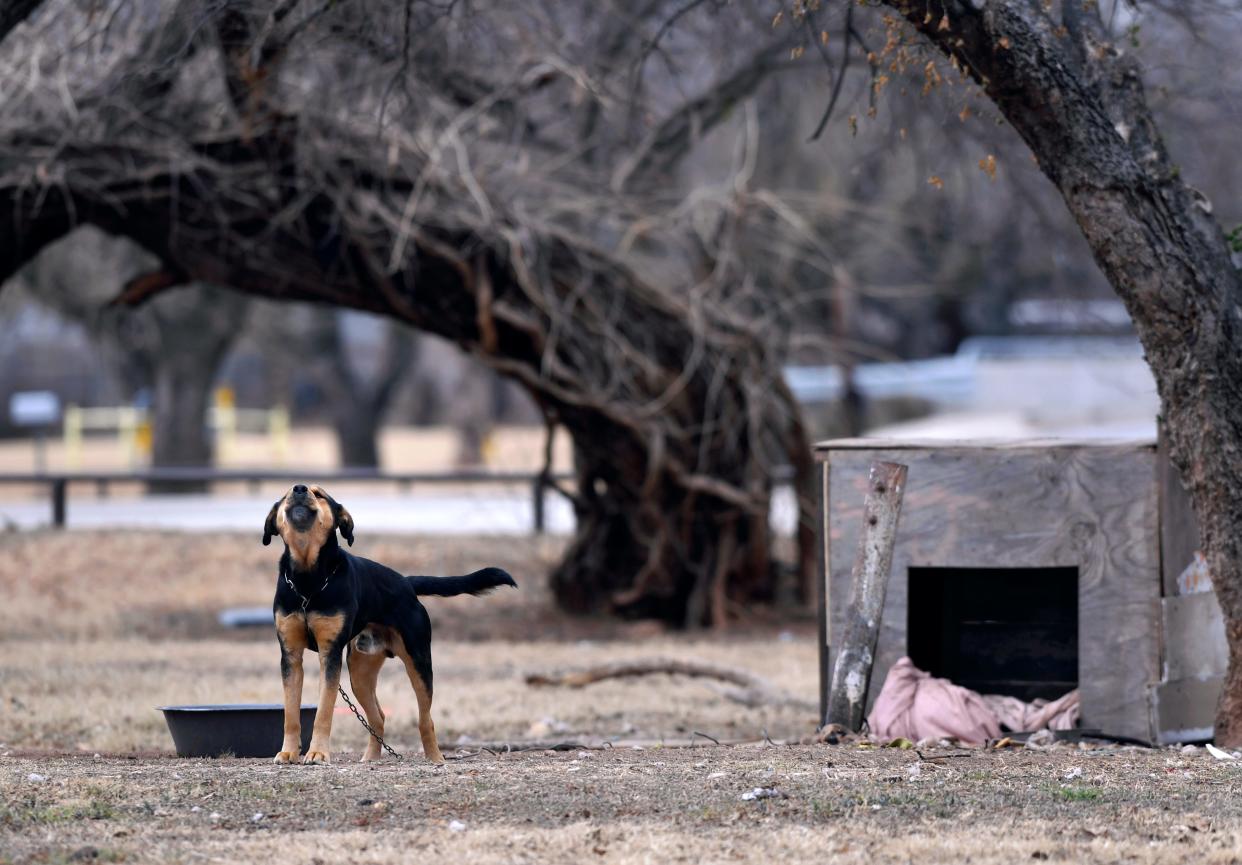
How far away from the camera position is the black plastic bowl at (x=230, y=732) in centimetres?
739

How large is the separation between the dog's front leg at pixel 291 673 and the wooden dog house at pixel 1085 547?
3.10 m

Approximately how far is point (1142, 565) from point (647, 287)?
6.94 meters

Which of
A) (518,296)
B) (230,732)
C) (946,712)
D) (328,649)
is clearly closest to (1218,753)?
(946,712)

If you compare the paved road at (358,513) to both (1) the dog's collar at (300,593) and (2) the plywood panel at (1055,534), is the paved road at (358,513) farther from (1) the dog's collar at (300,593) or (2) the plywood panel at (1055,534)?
(1) the dog's collar at (300,593)

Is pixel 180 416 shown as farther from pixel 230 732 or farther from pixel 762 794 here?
pixel 762 794

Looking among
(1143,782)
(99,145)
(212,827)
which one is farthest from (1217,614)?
(99,145)

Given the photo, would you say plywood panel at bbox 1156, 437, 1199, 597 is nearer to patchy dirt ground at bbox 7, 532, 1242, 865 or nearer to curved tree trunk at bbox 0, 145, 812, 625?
patchy dirt ground at bbox 7, 532, 1242, 865

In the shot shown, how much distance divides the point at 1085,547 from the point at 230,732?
428 cm

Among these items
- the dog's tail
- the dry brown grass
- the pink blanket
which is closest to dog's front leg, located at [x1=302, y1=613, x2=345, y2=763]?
the dog's tail

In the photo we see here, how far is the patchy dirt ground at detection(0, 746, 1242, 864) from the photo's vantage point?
518 cm

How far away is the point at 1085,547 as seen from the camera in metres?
8.52

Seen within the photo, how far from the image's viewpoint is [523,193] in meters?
14.4

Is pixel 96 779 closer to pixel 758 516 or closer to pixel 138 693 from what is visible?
pixel 138 693

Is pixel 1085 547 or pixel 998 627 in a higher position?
pixel 1085 547
